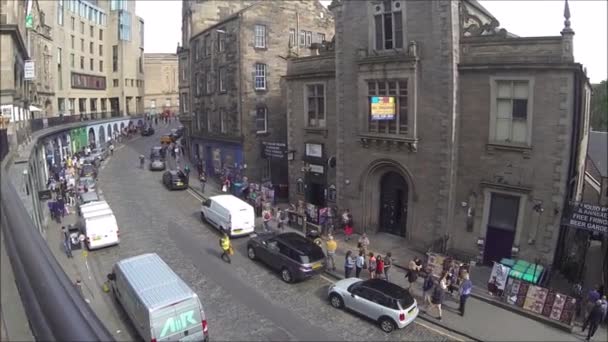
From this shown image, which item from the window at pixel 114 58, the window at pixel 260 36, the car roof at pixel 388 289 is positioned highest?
the window at pixel 114 58

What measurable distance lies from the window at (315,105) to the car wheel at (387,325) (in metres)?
15.2

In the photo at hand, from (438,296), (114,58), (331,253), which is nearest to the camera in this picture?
(438,296)

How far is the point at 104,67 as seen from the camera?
78.0 metres

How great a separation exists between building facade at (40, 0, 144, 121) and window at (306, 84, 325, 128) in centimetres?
4501

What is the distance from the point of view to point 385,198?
988 inches

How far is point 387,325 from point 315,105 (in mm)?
16446

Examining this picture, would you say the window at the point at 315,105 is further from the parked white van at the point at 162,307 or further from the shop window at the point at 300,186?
the parked white van at the point at 162,307

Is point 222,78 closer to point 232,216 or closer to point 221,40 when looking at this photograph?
point 221,40

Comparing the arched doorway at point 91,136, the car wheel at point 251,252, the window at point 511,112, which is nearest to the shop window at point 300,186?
the car wheel at point 251,252

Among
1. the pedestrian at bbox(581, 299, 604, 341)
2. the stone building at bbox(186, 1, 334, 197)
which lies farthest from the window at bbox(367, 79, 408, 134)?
the stone building at bbox(186, 1, 334, 197)

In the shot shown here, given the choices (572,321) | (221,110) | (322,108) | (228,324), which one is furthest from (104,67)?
(572,321)

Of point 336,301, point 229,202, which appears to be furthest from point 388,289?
point 229,202

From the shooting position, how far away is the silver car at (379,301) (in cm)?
1494

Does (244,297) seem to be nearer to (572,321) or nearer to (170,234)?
(170,234)
